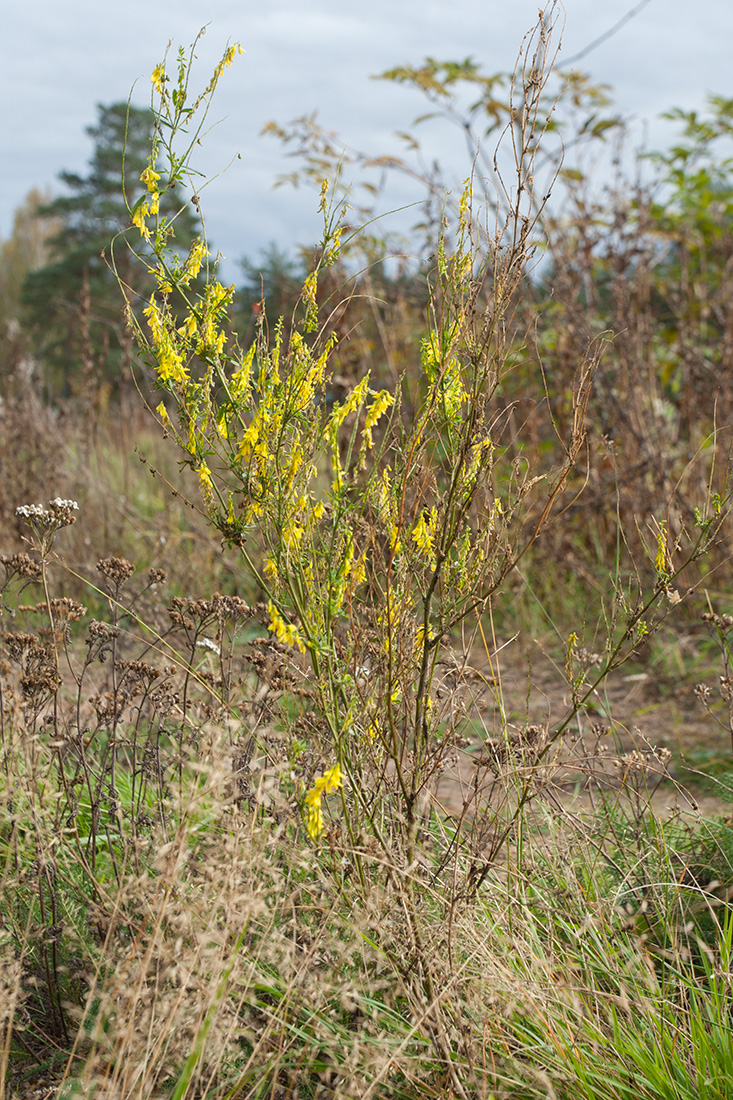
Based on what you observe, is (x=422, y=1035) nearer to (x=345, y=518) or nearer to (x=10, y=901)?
(x=345, y=518)

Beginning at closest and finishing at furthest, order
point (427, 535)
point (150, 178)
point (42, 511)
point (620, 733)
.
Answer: point (150, 178), point (427, 535), point (42, 511), point (620, 733)

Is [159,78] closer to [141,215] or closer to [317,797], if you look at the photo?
[141,215]

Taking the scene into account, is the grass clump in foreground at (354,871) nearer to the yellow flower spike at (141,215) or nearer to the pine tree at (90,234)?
the yellow flower spike at (141,215)

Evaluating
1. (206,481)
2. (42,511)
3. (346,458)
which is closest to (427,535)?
(346,458)

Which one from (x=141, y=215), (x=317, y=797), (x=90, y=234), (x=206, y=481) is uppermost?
(x=90, y=234)

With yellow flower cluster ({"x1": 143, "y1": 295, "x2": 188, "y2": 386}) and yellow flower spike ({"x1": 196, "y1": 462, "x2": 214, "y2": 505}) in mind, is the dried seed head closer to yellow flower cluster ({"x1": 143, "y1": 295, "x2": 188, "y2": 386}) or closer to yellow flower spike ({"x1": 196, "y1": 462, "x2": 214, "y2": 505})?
yellow flower spike ({"x1": 196, "y1": 462, "x2": 214, "y2": 505})

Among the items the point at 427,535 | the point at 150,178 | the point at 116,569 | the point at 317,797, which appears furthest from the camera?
the point at 116,569

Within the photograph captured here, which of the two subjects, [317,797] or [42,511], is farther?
[42,511]

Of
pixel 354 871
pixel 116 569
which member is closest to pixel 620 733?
pixel 354 871

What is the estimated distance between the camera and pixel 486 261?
1.78 meters

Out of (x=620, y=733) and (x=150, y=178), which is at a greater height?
(x=150, y=178)

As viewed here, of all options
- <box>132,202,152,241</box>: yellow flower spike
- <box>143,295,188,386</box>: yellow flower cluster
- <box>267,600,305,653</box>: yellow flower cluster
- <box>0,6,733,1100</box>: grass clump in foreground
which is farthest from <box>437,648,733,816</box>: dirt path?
<box>132,202,152,241</box>: yellow flower spike

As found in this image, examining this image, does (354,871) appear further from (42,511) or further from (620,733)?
(620,733)

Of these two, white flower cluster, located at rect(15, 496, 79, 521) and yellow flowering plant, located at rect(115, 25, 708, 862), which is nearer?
yellow flowering plant, located at rect(115, 25, 708, 862)
